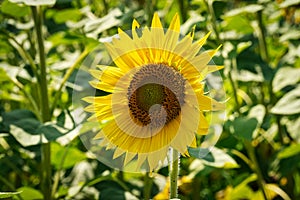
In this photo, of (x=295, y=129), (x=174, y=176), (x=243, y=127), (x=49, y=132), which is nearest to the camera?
(x=174, y=176)

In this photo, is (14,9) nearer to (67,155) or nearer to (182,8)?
(67,155)

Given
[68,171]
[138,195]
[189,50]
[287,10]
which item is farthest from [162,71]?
[287,10]

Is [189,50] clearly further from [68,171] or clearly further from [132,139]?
[68,171]

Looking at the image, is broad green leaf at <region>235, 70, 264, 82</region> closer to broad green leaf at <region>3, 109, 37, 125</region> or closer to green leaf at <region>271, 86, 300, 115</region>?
green leaf at <region>271, 86, 300, 115</region>

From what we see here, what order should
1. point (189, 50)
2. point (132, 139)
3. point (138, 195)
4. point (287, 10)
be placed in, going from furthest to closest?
point (287, 10)
point (138, 195)
point (132, 139)
point (189, 50)

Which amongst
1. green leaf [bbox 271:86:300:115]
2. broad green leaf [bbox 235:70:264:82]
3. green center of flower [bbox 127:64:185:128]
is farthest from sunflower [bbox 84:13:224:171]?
broad green leaf [bbox 235:70:264:82]

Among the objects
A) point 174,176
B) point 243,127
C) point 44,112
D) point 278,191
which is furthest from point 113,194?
point 174,176

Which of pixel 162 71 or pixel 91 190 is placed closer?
pixel 162 71

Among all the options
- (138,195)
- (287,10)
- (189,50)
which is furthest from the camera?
(287,10)
